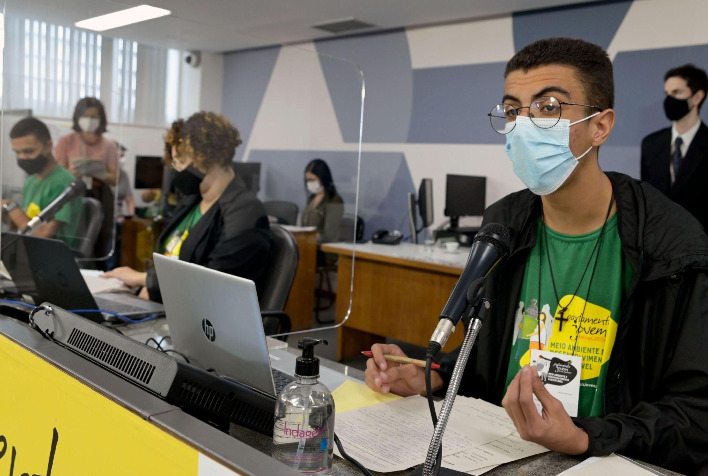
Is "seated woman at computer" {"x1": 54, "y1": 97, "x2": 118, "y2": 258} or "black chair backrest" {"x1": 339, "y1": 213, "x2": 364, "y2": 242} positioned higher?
"seated woman at computer" {"x1": 54, "y1": 97, "x2": 118, "y2": 258}

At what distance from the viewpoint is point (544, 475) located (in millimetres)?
896

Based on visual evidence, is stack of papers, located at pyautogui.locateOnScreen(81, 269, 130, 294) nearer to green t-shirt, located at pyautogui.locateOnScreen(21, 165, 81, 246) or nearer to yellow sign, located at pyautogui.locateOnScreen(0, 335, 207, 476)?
green t-shirt, located at pyautogui.locateOnScreen(21, 165, 81, 246)

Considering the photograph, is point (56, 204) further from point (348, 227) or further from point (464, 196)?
point (464, 196)

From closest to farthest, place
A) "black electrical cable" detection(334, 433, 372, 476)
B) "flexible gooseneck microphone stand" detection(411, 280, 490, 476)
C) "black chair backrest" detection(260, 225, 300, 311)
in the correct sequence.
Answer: "flexible gooseneck microphone stand" detection(411, 280, 490, 476) < "black electrical cable" detection(334, 433, 372, 476) < "black chair backrest" detection(260, 225, 300, 311)

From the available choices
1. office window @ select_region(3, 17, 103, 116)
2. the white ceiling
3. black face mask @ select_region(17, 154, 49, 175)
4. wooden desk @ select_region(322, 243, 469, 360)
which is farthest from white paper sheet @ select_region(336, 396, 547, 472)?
wooden desk @ select_region(322, 243, 469, 360)

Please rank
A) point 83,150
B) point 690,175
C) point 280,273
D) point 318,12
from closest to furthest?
point 280,273, point 83,150, point 690,175, point 318,12

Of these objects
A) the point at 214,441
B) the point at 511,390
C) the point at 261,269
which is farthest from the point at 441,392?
the point at 261,269

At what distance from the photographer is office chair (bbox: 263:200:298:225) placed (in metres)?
2.28

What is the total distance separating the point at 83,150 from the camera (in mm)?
2963

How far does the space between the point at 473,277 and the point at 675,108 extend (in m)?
4.22

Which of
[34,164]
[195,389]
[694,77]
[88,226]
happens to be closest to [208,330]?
[195,389]

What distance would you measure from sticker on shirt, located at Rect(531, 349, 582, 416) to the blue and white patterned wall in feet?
4.30

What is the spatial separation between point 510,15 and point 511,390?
16.2ft

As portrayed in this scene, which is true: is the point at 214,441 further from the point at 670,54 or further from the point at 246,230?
the point at 670,54
